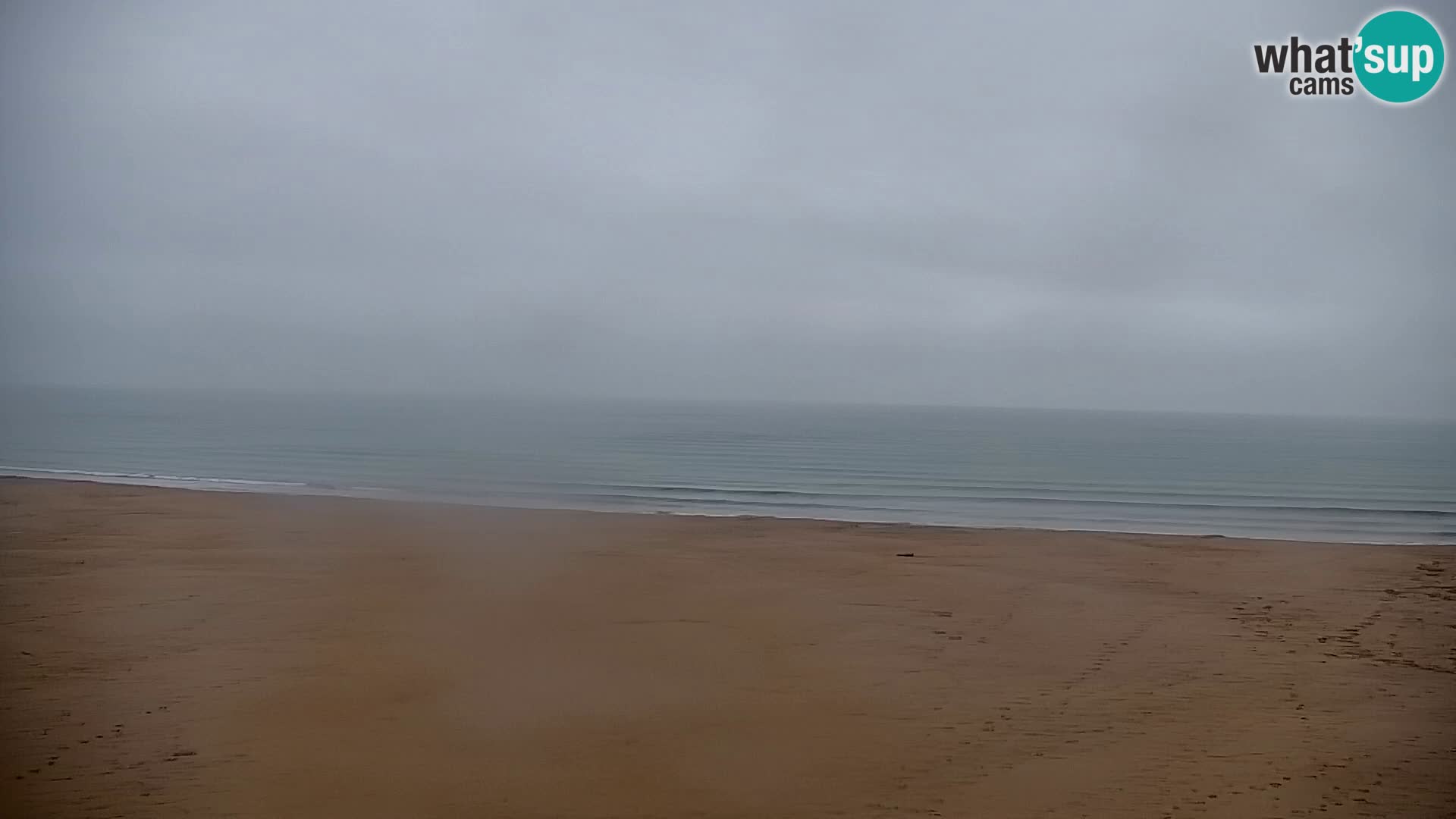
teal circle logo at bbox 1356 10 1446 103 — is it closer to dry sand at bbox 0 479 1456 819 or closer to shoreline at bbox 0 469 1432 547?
dry sand at bbox 0 479 1456 819

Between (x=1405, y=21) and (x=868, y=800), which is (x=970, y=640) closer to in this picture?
(x=868, y=800)

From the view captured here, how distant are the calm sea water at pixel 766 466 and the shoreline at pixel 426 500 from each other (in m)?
0.09

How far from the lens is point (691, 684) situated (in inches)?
130

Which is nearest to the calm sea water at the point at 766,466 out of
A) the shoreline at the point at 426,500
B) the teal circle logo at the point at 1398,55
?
the shoreline at the point at 426,500

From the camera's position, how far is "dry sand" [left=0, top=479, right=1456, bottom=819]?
2.46 m

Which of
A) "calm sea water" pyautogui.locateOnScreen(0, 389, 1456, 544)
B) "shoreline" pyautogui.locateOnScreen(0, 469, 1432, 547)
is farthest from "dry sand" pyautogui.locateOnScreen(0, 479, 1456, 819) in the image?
"shoreline" pyautogui.locateOnScreen(0, 469, 1432, 547)

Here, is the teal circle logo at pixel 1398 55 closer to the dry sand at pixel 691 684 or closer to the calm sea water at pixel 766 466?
the dry sand at pixel 691 684

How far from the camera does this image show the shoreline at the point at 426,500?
765 centimetres

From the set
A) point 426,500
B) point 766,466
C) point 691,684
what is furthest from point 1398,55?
point 766,466

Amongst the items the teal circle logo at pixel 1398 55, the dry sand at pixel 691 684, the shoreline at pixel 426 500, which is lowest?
the dry sand at pixel 691 684

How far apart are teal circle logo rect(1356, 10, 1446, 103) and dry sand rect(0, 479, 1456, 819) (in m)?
2.01

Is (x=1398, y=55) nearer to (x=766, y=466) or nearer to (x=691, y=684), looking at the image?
(x=691, y=684)

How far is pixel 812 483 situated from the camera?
1217cm

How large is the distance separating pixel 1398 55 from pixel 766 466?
11.8m
